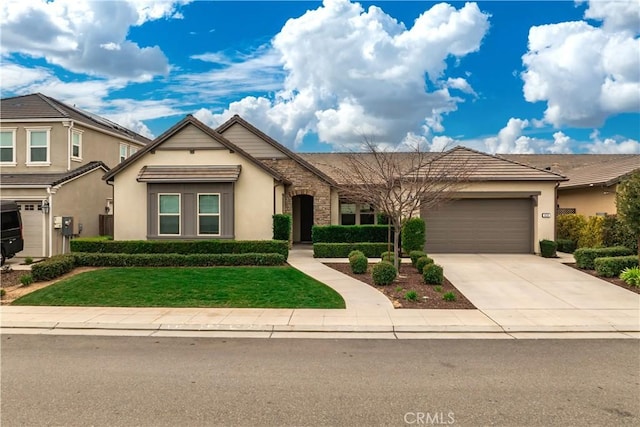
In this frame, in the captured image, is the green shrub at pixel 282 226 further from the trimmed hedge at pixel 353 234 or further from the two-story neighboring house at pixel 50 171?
the two-story neighboring house at pixel 50 171

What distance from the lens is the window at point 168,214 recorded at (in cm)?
1798

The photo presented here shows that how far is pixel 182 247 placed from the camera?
15.7 metres

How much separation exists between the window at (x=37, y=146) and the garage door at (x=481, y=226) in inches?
692

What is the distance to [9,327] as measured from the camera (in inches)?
348

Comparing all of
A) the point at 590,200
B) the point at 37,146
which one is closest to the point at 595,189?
the point at 590,200

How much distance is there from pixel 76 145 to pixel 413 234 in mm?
16376

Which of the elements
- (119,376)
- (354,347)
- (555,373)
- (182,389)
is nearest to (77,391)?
(119,376)

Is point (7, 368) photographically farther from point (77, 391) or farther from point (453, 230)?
point (453, 230)

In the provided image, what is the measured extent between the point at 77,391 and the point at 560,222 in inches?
835

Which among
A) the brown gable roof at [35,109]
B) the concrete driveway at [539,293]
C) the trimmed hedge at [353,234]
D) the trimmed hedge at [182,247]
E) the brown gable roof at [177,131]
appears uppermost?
the brown gable roof at [35,109]

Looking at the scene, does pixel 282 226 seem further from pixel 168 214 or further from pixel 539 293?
pixel 539 293

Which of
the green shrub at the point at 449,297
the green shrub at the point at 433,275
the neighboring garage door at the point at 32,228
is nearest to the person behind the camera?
the green shrub at the point at 449,297

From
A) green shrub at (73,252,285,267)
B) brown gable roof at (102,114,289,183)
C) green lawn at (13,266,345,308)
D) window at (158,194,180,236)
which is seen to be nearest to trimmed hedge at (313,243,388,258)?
green shrub at (73,252,285,267)

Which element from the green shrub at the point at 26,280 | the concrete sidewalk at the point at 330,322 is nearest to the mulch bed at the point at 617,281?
the concrete sidewalk at the point at 330,322
